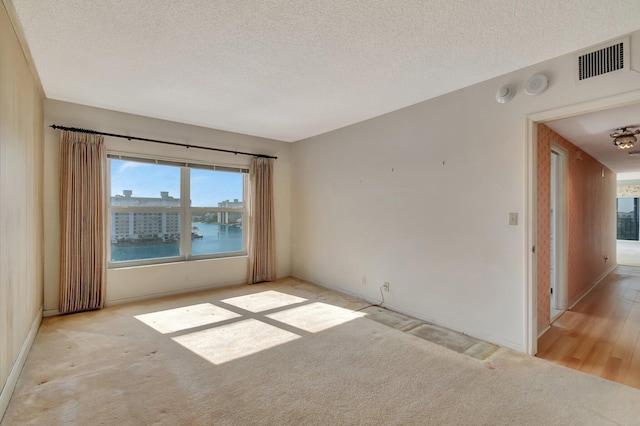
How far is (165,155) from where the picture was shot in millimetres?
4387

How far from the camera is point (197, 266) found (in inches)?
185

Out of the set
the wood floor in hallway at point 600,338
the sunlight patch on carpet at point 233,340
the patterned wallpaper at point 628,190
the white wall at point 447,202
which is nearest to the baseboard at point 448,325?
the white wall at point 447,202

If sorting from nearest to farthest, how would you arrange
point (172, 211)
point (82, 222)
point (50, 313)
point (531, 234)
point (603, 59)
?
point (603, 59) → point (531, 234) → point (50, 313) → point (82, 222) → point (172, 211)

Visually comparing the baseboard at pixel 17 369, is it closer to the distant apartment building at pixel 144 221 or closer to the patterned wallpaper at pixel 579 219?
the distant apartment building at pixel 144 221

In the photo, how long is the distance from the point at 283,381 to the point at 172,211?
10.8 ft

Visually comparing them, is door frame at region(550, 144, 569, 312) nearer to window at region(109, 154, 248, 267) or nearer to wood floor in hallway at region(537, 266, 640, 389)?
wood floor in hallway at region(537, 266, 640, 389)

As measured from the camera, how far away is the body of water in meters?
4.17

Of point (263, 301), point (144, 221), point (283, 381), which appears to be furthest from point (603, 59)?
point (144, 221)

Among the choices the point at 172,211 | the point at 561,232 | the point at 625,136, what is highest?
the point at 625,136

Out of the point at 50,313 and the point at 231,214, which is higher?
the point at 231,214

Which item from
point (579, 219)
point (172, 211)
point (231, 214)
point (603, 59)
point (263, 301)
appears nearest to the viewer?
point (603, 59)

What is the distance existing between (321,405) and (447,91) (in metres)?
3.11

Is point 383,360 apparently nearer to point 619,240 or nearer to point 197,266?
point 197,266

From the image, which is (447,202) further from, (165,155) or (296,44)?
(165,155)
